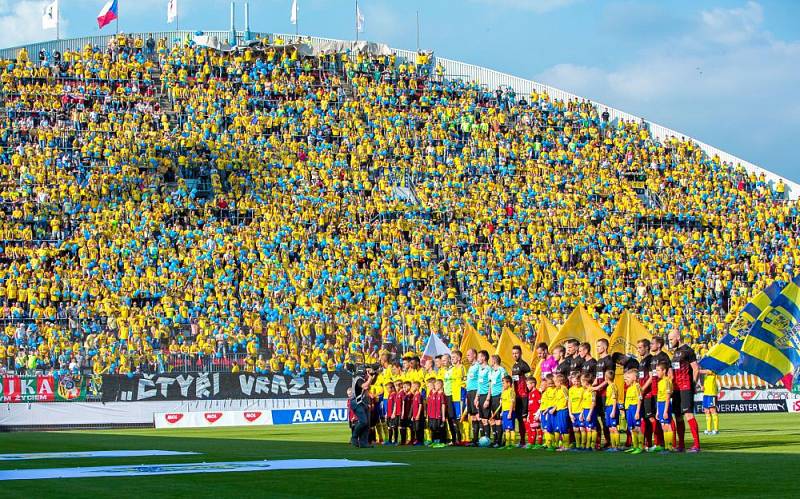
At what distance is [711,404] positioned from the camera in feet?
82.0

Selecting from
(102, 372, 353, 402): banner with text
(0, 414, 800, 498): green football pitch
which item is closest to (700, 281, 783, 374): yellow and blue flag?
(0, 414, 800, 498): green football pitch

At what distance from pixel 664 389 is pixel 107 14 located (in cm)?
4359

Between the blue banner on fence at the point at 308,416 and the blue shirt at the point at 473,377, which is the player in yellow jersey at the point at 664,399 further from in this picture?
the blue banner on fence at the point at 308,416

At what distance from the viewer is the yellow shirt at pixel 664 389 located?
17.6 metres

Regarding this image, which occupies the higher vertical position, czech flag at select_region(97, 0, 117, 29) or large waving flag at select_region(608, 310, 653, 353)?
czech flag at select_region(97, 0, 117, 29)

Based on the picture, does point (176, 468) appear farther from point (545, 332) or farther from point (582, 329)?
point (545, 332)

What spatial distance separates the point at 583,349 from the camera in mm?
19125

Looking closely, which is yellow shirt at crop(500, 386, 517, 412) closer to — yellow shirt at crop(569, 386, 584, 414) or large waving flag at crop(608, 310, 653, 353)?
yellow shirt at crop(569, 386, 584, 414)

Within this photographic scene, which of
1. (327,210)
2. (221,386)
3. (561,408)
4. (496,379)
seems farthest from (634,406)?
(327,210)

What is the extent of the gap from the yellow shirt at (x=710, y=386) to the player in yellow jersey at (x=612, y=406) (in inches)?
310

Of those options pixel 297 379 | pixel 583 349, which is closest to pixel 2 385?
pixel 297 379

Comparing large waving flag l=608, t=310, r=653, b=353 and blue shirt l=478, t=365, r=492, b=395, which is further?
large waving flag l=608, t=310, r=653, b=353

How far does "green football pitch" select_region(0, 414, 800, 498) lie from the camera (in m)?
12.1

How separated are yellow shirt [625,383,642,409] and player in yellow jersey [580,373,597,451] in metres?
0.52
